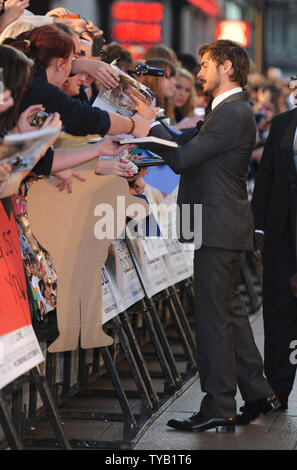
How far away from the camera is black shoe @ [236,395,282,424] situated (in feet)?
20.0

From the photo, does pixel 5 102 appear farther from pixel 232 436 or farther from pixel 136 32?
pixel 136 32

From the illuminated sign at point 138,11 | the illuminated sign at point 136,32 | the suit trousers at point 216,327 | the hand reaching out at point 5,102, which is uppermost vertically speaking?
the hand reaching out at point 5,102

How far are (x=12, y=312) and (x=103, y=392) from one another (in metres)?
2.07

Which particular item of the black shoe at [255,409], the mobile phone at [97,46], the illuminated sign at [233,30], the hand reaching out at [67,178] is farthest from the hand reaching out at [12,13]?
the illuminated sign at [233,30]

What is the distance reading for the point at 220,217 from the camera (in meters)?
5.81

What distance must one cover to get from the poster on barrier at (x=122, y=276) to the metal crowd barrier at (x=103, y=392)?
10 cm

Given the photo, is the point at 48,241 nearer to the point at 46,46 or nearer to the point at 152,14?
the point at 46,46

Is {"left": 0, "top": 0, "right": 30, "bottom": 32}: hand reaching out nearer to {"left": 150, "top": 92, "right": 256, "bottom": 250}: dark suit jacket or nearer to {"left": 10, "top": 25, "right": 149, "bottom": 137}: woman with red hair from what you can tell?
{"left": 10, "top": 25, "right": 149, "bottom": 137}: woman with red hair

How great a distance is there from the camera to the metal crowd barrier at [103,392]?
534 centimetres

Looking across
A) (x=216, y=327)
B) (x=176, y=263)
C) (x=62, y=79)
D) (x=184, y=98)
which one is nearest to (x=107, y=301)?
(x=216, y=327)

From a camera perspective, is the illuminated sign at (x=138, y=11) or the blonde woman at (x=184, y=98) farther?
the illuminated sign at (x=138, y=11)

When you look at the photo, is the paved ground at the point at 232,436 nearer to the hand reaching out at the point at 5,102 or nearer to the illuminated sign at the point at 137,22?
the hand reaching out at the point at 5,102

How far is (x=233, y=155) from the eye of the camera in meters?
5.87
